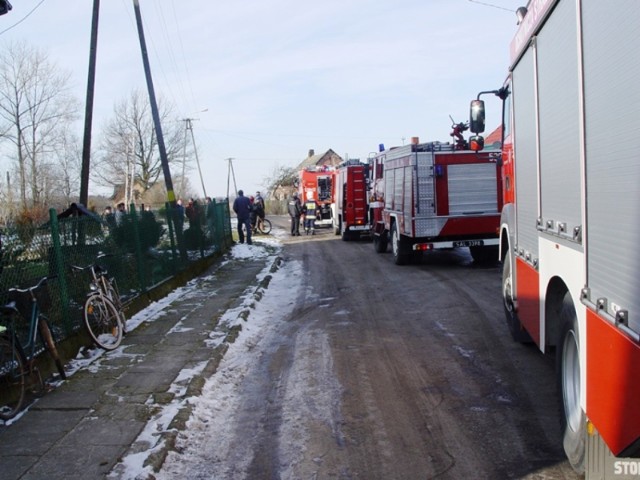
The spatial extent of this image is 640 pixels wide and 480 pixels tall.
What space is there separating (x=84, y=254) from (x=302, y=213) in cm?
2339

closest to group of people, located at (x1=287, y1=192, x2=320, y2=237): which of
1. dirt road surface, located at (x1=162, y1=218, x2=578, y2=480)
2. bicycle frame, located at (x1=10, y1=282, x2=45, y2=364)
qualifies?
dirt road surface, located at (x1=162, y1=218, x2=578, y2=480)

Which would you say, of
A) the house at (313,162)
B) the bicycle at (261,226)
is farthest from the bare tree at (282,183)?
the bicycle at (261,226)

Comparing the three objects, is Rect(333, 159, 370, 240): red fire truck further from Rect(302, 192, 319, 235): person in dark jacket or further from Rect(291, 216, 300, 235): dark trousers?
Rect(302, 192, 319, 235): person in dark jacket

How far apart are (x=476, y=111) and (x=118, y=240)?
17.5 ft

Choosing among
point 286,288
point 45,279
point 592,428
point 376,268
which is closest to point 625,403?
point 592,428

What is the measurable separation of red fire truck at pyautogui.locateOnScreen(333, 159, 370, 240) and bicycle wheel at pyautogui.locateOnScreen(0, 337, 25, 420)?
60.3 ft

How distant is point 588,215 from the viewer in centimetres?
339

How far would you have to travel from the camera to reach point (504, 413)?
5105 mm

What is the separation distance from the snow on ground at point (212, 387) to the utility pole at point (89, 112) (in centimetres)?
427

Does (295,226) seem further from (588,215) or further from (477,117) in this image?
(588,215)

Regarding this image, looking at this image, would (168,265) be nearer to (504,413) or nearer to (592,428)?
(504,413)

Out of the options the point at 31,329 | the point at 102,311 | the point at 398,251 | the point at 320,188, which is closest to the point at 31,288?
the point at 31,329

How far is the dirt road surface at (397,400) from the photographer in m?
4.27

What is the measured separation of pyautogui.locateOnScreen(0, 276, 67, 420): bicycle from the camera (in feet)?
17.3
